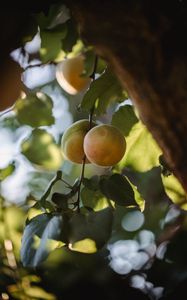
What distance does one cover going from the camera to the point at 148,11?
0.56 m

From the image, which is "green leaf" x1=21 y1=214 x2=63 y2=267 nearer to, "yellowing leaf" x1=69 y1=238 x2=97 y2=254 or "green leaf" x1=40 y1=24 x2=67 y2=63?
"yellowing leaf" x1=69 y1=238 x2=97 y2=254

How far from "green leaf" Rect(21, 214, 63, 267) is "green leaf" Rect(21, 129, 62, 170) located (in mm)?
312

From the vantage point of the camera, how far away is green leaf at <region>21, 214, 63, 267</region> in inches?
34.7

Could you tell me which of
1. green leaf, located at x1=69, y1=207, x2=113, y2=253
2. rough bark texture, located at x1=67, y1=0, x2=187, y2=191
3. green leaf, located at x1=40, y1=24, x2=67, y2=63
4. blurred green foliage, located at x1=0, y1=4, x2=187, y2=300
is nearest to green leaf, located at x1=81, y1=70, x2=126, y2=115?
blurred green foliage, located at x1=0, y1=4, x2=187, y2=300

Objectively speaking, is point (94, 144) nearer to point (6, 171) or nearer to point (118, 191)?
point (118, 191)

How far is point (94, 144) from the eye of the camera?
95cm

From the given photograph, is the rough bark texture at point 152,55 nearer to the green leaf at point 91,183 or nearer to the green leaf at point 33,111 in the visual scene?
the green leaf at point 91,183

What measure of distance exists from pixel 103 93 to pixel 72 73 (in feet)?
0.32

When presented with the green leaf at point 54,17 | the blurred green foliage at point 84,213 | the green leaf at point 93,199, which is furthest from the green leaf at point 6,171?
the green leaf at point 54,17

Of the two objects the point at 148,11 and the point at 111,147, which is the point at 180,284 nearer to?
the point at 111,147

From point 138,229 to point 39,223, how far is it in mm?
473

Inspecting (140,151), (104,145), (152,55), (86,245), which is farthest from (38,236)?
(152,55)

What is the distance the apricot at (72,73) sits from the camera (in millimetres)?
1077

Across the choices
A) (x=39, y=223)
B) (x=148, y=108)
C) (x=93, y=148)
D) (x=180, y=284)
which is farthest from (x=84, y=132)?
(x=148, y=108)
